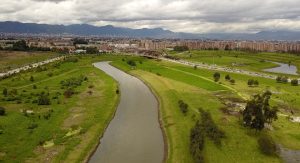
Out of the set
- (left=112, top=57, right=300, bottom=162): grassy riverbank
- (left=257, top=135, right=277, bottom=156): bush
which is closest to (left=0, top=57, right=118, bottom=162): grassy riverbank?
(left=112, top=57, right=300, bottom=162): grassy riverbank

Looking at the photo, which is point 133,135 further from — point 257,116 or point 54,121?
point 257,116

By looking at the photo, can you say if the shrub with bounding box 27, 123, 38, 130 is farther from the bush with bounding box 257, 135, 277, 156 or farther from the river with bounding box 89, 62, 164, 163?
the bush with bounding box 257, 135, 277, 156

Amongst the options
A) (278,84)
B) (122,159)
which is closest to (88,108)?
(122,159)

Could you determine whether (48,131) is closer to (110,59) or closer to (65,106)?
(65,106)

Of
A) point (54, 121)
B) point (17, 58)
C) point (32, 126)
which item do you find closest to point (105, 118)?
point (54, 121)

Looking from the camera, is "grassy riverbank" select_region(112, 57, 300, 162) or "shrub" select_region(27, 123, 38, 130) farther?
"shrub" select_region(27, 123, 38, 130)
